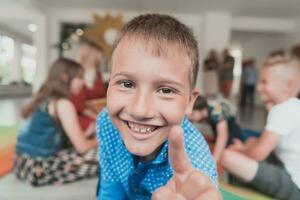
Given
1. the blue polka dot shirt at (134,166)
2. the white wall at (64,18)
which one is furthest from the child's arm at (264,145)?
the white wall at (64,18)

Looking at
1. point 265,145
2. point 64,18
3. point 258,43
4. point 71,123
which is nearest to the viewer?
point 265,145

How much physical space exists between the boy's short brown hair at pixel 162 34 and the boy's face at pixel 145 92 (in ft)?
0.05

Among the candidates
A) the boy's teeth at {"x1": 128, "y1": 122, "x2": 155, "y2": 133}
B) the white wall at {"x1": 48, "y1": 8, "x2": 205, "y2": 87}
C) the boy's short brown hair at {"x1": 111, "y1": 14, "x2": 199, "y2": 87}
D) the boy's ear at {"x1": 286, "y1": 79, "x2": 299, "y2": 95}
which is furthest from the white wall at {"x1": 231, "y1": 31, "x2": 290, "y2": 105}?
the boy's teeth at {"x1": 128, "y1": 122, "x2": 155, "y2": 133}

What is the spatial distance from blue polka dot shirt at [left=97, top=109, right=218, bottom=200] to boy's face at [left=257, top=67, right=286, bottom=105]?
892 mm

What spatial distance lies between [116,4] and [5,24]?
13.3ft

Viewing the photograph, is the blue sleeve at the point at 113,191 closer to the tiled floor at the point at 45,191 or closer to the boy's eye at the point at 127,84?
the boy's eye at the point at 127,84

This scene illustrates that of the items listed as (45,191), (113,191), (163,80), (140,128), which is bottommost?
(45,191)

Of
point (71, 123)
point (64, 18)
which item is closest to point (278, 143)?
point (71, 123)

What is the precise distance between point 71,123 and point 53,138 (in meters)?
0.16

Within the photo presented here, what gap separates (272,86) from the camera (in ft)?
5.12

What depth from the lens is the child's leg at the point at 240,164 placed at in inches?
60.0

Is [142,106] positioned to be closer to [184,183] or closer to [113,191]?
[184,183]

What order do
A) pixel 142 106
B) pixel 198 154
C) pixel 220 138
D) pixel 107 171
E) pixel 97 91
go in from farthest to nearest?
pixel 97 91, pixel 220 138, pixel 107 171, pixel 198 154, pixel 142 106

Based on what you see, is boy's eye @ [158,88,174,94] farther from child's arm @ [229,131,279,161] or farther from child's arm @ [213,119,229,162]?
child's arm @ [213,119,229,162]
